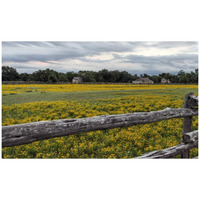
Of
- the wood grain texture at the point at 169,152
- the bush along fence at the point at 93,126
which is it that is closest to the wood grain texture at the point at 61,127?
the bush along fence at the point at 93,126

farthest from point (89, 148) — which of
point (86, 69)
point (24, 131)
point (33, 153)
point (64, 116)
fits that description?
point (86, 69)

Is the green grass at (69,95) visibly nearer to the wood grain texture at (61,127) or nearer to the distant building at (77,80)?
the distant building at (77,80)

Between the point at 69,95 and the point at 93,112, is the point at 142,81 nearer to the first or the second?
the point at 93,112

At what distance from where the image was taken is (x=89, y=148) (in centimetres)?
376

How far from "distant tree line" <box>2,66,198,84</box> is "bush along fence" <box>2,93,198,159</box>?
8.02 ft

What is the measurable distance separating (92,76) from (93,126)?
10.3 feet

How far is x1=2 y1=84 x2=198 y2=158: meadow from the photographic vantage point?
146 inches

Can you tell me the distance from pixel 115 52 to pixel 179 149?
3428 mm

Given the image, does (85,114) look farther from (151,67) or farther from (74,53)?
(151,67)

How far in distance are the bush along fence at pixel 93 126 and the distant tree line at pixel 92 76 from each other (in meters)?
2.45

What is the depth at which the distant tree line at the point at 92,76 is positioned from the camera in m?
4.73

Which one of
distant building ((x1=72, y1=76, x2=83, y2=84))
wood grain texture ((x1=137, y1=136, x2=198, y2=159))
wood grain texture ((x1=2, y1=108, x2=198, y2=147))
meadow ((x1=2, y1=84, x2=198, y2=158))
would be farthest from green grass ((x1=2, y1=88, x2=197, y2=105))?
wood grain texture ((x1=2, y1=108, x2=198, y2=147))
